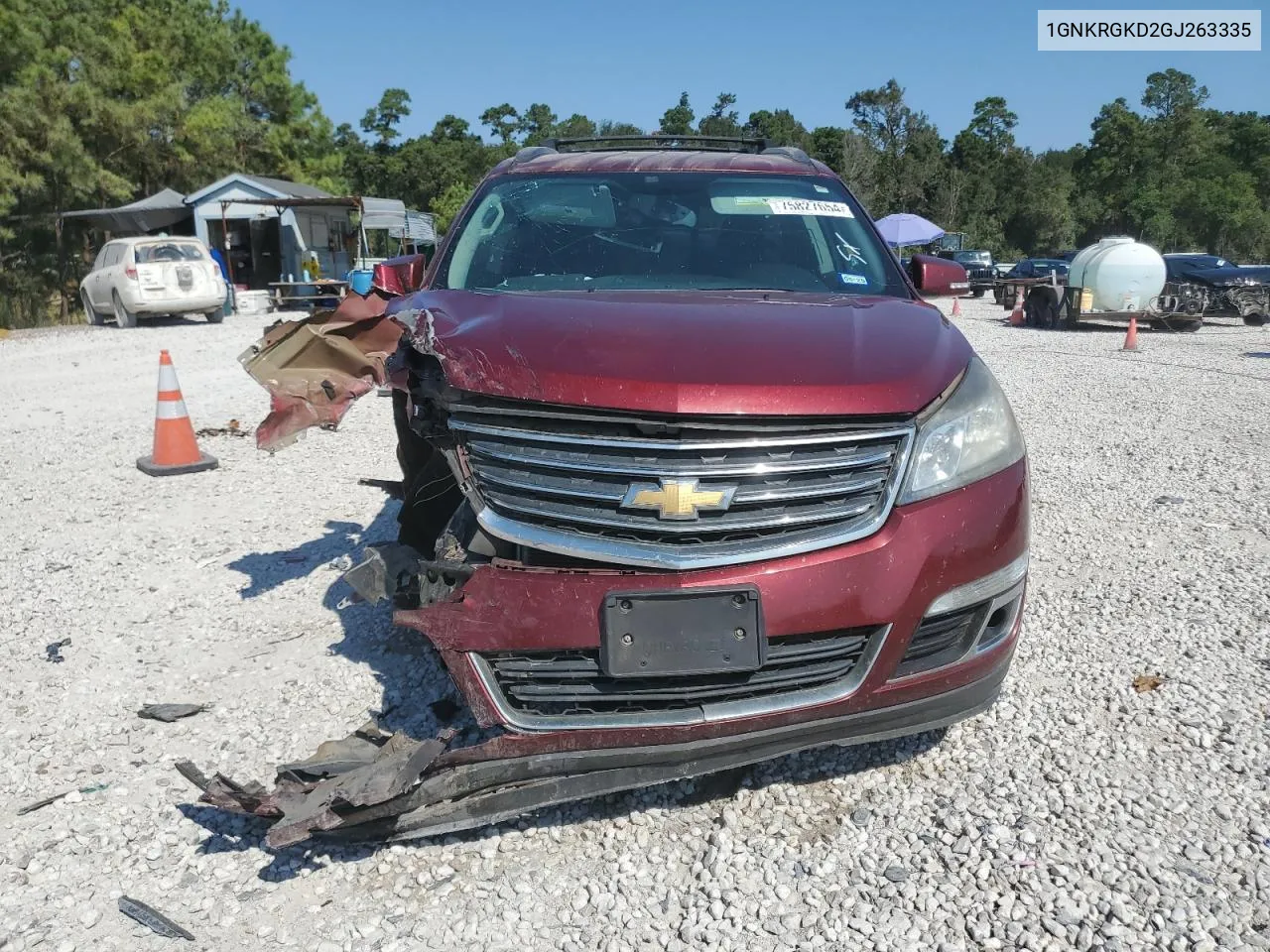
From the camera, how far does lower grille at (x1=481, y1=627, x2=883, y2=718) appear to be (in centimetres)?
244

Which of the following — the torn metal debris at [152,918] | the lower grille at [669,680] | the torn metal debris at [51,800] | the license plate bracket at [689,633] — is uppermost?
the license plate bracket at [689,633]

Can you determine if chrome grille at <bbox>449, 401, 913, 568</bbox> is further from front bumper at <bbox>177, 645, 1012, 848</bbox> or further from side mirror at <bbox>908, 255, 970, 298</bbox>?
side mirror at <bbox>908, 255, 970, 298</bbox>

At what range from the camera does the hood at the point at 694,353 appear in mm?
2445

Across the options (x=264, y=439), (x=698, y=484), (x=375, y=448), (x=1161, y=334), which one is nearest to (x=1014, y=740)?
(x=698, y=484)

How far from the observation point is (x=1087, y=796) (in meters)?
2.85

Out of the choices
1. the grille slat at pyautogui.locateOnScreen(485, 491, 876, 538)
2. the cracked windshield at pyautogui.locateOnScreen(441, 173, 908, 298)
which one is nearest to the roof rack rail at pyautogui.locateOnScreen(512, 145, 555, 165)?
the cracked windshield at pyautogui.locateOnScreen(441, 173, 908, 298)

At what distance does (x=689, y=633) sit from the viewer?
2.37 metres

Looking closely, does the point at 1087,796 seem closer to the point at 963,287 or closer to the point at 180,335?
the point at 963,287

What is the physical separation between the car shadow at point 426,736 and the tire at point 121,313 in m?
18.8

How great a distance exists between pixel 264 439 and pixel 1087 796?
2.94 meters

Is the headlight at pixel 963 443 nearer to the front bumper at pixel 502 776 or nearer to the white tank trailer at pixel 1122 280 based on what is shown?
the front bumper at pixel 502 776

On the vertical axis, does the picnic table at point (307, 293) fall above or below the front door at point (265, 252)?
below

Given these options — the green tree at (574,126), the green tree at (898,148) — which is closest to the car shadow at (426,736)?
the green tree at (898,148)

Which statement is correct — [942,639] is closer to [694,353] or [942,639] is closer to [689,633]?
[689,633]
